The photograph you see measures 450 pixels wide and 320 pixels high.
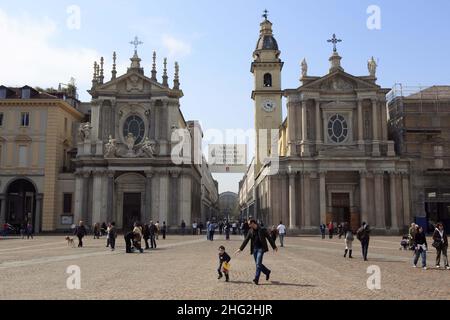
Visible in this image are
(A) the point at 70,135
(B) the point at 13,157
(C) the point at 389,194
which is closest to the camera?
(C) the point at 389,194

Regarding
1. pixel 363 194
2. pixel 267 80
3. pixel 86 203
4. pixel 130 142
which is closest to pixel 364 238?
pixel 363 194

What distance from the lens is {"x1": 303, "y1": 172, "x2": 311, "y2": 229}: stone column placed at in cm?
5131

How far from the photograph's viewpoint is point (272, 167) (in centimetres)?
5391

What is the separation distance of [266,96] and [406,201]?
94.0 feet

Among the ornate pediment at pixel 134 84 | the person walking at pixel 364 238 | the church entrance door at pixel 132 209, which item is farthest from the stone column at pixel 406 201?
the person walking at pixel 364 238

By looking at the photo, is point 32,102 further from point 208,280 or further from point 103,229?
point 208,280

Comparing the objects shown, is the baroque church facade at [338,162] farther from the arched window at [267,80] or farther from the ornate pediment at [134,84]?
the arched window at [267,80]

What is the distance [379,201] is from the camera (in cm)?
5141

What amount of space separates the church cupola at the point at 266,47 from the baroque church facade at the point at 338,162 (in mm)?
18761

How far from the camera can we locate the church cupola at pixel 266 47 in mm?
74062

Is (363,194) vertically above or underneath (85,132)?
underneath

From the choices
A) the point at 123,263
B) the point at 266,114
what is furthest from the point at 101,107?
the point at 123,263
